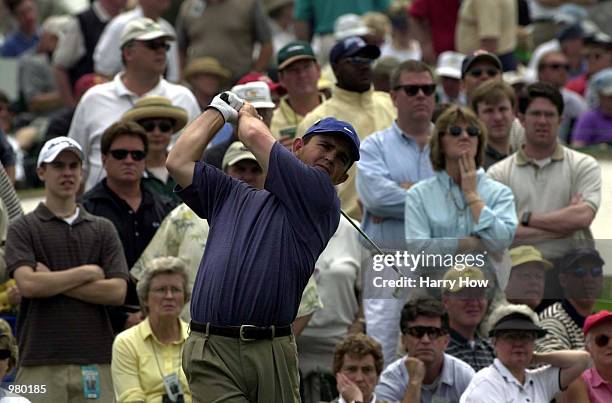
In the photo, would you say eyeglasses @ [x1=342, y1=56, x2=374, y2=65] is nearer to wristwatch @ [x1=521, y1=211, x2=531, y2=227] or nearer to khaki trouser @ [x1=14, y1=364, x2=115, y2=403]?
wristwatch @ [x1=521, y1=211, x2=531, y2=227]

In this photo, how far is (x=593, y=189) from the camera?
12.1m

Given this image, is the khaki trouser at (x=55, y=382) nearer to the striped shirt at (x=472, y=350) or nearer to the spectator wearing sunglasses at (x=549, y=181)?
the striped shirt at (x=472, y=350)

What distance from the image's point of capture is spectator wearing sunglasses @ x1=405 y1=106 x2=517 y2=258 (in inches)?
446

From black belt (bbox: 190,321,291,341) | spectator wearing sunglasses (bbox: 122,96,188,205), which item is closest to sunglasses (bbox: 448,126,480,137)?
spectator wearing sunglasses (bbox: 122,96,188,205)

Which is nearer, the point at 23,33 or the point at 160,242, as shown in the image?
the point at 160,242

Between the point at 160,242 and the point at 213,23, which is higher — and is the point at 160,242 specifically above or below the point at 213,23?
below

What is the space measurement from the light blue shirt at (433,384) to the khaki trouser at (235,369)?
2418mm

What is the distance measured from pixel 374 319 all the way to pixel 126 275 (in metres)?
1.66

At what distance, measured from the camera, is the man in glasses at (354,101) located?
12609 mm

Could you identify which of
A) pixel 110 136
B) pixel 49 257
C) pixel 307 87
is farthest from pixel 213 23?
pixel 49 257

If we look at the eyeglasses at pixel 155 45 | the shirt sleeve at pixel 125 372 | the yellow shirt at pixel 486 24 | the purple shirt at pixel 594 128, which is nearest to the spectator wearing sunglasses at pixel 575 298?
the shirt sleeve at pixel 125 372

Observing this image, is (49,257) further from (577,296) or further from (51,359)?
(577,296)

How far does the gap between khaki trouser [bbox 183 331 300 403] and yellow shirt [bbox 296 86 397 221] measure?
3966 mm

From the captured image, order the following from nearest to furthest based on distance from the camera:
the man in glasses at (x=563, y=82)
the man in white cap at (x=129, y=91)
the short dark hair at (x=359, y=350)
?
the short dark hair at (x=359, y=350)
the man in white cap at (x=129, y=91)
the man in glasses at (x=563, y=82)
